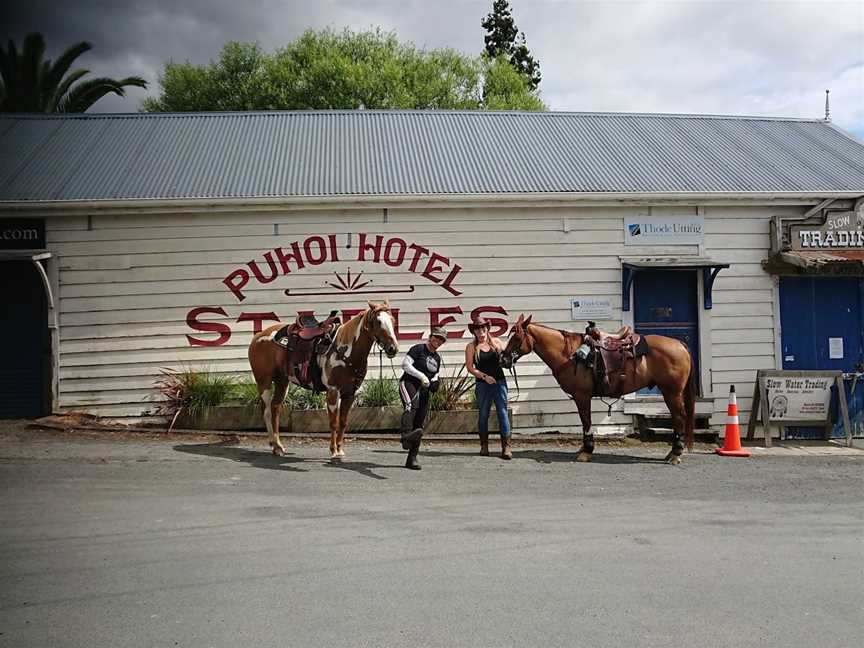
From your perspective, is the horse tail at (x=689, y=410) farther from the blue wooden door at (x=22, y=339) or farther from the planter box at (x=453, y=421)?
the blue wooden door at (x=22, y=339)

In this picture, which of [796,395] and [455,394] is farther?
[796,395]

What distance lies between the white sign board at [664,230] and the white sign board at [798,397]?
2.78 metres

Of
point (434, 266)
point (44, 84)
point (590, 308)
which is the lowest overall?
point (590, 308)

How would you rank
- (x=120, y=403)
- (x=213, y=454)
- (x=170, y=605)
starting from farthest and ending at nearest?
(x=120, y=403), (x=213, y=454), (x=170, y=605)

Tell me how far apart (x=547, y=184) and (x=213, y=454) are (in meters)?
7.14

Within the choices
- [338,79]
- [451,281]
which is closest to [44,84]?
[338,79]

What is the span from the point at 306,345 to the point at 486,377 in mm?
2452

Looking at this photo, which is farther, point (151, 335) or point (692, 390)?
point (151, 335)

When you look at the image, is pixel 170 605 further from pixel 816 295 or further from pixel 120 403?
pixel 816 295

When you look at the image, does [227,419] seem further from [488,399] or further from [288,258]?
[488,399]

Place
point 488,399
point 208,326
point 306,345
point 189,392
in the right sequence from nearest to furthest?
point 306,345 → point 488,399 → point 189,392 → point 208,326

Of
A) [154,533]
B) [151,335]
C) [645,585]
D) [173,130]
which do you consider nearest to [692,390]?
[645,585]

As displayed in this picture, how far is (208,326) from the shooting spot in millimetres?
12539

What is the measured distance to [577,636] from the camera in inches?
176
